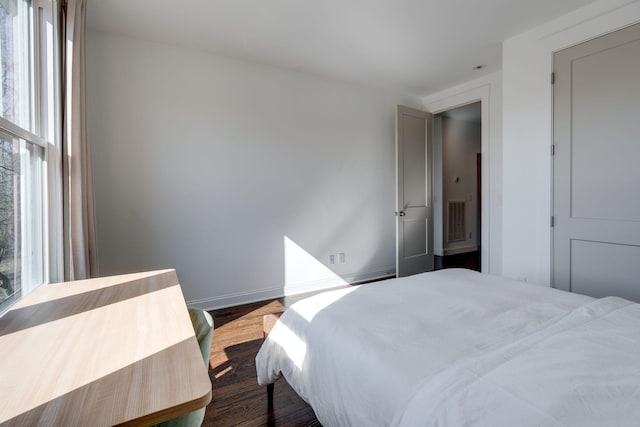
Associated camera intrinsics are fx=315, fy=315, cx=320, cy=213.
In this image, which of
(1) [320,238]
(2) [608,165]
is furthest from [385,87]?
(2) [608,165]

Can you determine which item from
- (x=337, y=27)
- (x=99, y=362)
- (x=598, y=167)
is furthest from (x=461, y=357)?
(x=337, y=27)

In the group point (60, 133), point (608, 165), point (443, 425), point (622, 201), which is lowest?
point (443, 425)

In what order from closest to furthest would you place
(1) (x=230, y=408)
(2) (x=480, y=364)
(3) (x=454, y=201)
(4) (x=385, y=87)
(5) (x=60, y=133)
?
(2) (x=480, y=364) → (1) (x=230, y=408) → (5) (x=60, y=133) → (4) (x=385, y=87) → (3) (x=454, y=201)

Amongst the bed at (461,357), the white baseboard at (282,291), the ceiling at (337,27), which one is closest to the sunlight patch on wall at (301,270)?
the white baseboard at (282,291)

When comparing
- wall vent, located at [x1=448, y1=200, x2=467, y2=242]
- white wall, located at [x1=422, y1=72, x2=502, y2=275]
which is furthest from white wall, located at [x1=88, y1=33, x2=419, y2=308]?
wall vent, located at [x1=448, y1=200, x2=467, y2=242]

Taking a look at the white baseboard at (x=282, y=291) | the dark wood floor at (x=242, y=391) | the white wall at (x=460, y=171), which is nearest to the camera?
the dark wood floor at (x=242, y=391)

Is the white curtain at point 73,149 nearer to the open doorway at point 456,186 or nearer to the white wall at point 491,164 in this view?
the white wall at point 491,164

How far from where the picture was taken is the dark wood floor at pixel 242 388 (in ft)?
5.19

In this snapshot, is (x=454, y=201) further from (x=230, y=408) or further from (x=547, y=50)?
(x=230, y=408)

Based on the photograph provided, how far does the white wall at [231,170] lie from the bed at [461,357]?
1.78 metres

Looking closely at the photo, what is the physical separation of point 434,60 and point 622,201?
6.82 ft

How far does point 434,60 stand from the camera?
3293 mm

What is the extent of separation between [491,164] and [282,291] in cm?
280

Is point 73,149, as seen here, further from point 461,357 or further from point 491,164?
point 491,164
